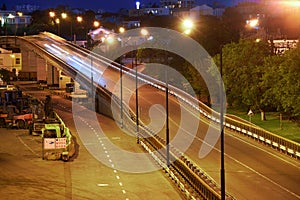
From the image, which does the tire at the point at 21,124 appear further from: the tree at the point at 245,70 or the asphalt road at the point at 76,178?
the tree at the point at 245,70

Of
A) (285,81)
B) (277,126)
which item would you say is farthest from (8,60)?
(285,81)

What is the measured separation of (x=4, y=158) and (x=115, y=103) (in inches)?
986

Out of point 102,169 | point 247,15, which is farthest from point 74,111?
point 247,15

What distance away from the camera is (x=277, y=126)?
187ft

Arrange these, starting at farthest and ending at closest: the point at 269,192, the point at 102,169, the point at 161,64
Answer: the point at 161,64 → the point at 102,169 → the point at 269,192

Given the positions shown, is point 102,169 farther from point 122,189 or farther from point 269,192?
point 269,192

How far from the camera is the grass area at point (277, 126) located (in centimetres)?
5119

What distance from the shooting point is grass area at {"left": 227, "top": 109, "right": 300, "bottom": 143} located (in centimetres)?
5119

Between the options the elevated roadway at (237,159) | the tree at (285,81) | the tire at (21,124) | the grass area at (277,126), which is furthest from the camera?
the tire at (21,124)

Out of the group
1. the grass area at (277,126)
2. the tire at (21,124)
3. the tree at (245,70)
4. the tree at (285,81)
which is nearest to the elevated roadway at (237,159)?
the grass area at (277,126)

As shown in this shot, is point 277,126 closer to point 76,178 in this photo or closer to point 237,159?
point 237,159

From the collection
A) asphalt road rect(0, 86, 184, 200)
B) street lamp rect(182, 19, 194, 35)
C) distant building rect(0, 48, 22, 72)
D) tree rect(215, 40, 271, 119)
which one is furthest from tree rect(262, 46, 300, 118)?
distant building rect(0, 48, 22, 72)

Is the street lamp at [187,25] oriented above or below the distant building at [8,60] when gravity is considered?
above

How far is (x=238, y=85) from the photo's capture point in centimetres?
6556
